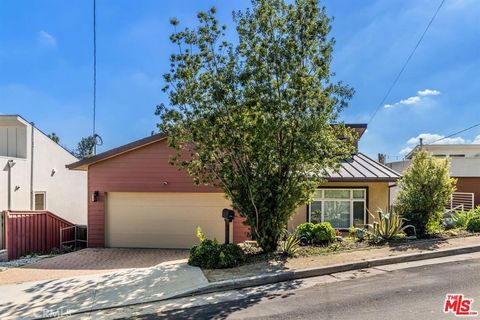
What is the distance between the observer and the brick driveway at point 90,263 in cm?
827

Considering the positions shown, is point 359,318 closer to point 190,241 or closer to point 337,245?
point 337,245

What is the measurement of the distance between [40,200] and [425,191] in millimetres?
16592

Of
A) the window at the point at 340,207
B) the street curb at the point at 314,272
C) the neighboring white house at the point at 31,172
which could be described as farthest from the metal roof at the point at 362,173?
the neighboring white house at the point at 31,172

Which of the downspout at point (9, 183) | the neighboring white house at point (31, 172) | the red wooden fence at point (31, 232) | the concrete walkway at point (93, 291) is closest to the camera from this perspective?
the concrete walkway at point (93, 291)

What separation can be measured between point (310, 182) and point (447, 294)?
13.4ft

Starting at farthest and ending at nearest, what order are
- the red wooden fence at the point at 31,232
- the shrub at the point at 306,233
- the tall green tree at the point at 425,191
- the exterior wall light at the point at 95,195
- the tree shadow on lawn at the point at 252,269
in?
the exterior wall light at the point at 95,195, the red wooden fence at the point at 31,232, the tall green tree at the point at 425,191, the shrub at the point at 306,233, the tree shadow on lawn at the point at 252,269

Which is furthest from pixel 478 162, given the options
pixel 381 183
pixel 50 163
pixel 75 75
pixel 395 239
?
pixel 50 163

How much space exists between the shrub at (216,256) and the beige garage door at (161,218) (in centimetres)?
385

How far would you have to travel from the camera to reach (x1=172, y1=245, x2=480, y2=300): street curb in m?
6.50

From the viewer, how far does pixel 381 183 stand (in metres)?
12.6

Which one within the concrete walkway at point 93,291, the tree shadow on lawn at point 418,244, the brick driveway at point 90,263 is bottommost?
the brick driveway at point 90,263

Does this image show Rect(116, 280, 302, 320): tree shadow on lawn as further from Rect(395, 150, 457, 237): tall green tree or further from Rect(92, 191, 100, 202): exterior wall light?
Rect(92, 191, 100, 202): exterior wall light

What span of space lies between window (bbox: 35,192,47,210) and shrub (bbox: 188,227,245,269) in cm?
1149

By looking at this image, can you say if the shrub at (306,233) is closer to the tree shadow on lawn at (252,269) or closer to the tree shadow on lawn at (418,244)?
the tree shadow on lawn at (252,269)
